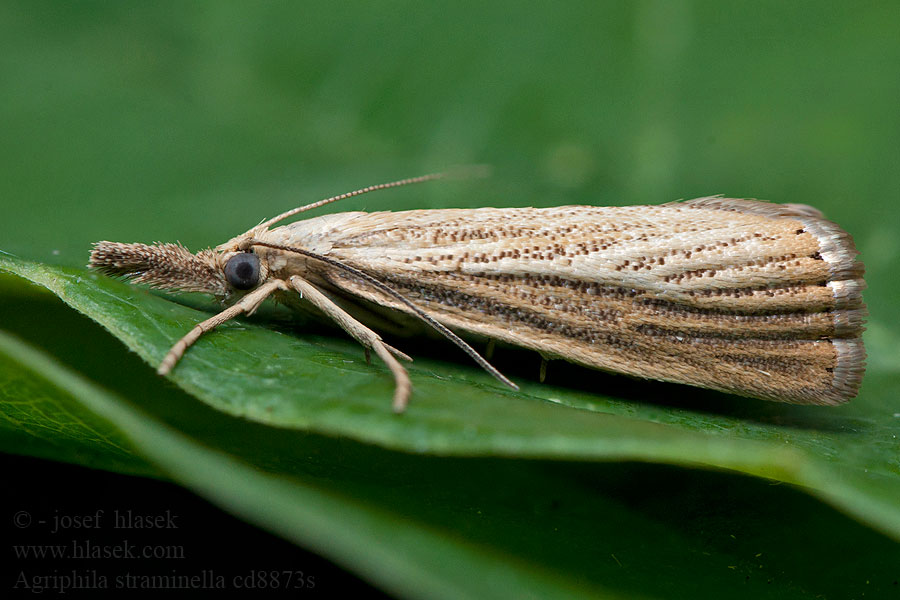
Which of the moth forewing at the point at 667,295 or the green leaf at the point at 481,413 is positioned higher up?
the moth forewing at the point at 667,295

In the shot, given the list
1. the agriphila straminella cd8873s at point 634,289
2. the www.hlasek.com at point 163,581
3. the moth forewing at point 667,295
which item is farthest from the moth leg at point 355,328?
the www.hlasek.com at point 163,581

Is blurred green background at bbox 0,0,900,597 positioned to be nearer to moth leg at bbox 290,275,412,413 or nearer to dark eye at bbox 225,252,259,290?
dark eye at bbox 225,252,259,290

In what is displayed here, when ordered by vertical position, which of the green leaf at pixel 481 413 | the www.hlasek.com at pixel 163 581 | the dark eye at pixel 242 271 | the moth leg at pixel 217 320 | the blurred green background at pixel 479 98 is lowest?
the www.hlasek.com at pixel 163 581

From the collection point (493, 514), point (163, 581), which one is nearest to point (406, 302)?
point (493, 514)

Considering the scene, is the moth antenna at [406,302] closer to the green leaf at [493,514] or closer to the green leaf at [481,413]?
the green leaf at [481,413]

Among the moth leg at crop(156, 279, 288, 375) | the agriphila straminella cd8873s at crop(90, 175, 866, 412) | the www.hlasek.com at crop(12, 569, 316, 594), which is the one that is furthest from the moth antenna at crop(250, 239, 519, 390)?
the www.hlasek.com at crop(12, 569, 316, 594)

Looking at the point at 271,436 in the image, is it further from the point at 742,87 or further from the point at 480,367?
the point at 742,87

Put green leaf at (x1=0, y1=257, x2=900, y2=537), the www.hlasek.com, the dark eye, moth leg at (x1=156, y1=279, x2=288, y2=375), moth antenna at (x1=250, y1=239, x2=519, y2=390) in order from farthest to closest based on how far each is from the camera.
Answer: the dark eye → moth antenna at (x1=250, y1=239, x2=519, y2=390) → the www.hlasek.com → moth leg at (x1=156, y1=279, x2=288, y2=375) → green leaf at (x1=0, y1=257, x2=900, y2=537)

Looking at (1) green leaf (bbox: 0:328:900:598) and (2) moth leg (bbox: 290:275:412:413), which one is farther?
(2) moth leg (bbox: 290:275:412:413)
